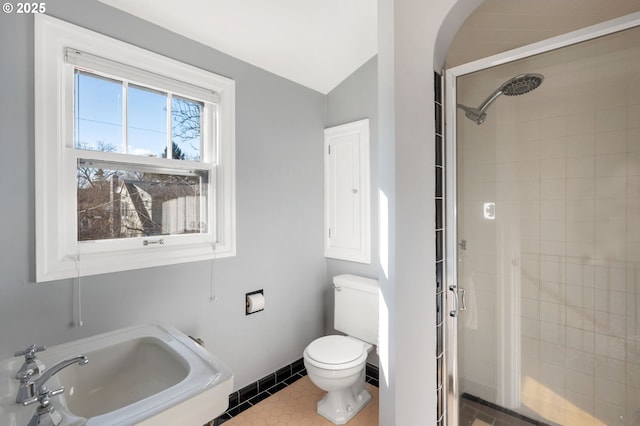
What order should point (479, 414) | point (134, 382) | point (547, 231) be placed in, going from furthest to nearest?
point (479, 414), point (547, 231), point (134, 382)

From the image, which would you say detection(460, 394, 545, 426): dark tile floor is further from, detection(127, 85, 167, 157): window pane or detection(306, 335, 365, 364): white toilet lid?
detection(127, 85, 167, 157): window pane

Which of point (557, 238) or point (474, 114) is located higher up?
point (474, 114)

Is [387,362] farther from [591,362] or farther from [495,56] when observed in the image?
[495,56]

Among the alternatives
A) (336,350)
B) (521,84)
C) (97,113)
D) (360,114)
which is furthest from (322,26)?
(336,350)

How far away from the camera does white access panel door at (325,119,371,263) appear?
7.73ft

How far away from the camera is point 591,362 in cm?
145

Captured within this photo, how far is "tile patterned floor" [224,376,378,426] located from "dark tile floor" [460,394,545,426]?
1.78 feet

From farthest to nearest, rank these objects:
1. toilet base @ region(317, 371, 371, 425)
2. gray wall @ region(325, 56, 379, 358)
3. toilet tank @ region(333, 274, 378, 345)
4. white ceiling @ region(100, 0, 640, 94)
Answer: gray wall @ region(325, 56, 379, 358) → toilet tank @ region(333, 274, 378, 345) → toilet base @ region(317, 371, 371, 425) → white ceiling @ region(100, 0, 640, 94)

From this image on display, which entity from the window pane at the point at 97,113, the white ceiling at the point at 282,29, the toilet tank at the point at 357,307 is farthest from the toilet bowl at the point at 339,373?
the white ceiling at the point at 282,29

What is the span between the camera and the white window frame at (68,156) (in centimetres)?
133

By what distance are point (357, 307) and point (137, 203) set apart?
1563 mm

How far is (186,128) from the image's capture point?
6.21ft

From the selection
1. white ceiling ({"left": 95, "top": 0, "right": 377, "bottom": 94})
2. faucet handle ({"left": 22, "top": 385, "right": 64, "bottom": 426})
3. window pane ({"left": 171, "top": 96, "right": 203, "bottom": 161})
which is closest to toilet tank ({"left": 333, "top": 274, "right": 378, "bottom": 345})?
window pane ({"left": 171, "top": 96, "right": 203, "bottom": 161})

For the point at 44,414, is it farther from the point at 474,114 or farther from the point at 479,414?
the point at 474,114
